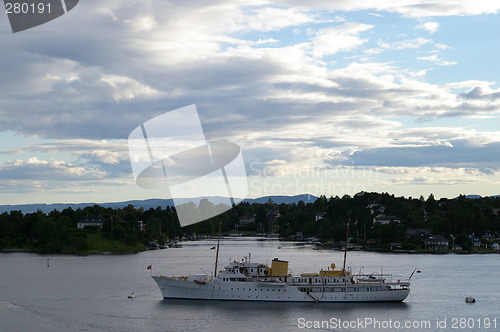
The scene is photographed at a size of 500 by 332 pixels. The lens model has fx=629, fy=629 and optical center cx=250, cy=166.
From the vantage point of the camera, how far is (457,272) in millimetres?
103688

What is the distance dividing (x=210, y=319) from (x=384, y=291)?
21791 mm

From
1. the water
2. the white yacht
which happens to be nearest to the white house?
the water

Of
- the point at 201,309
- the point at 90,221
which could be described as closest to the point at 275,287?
the point at 201,309

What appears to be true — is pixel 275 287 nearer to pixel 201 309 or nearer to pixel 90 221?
pixel 201 309

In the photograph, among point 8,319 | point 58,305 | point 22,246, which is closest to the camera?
point 8,319

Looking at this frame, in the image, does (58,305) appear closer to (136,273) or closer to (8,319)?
(8,319)

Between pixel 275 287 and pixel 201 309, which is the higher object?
pixel 275 287

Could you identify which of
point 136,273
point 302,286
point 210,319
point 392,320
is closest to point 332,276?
point 302,286

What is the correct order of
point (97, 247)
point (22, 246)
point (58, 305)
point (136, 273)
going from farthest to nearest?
point (22, 246)
point (97, 247)
point (136, 273)
point (58, 305)

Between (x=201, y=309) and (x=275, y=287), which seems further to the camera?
(x=275, y=287)

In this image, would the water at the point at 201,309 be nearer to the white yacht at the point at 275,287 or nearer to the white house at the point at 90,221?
the white yacht at the point at 275,287

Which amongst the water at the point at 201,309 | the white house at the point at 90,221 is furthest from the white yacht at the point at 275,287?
the white house at the point at 90,221

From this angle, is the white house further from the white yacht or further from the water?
the white yacht

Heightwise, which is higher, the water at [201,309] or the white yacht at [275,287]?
the white yacht at [275,287]
